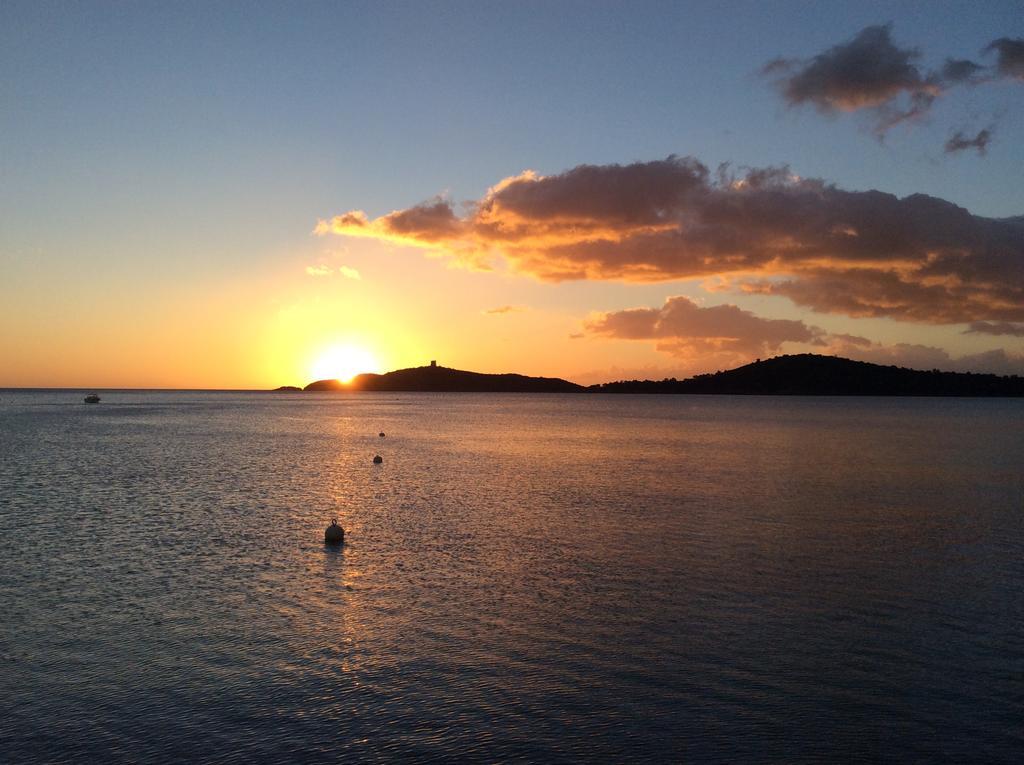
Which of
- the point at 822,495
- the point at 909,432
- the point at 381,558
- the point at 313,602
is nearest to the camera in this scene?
the point at 313,602

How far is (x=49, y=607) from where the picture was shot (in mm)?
18234

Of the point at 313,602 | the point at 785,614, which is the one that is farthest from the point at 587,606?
the point at 313,602

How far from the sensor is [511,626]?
1705 cm

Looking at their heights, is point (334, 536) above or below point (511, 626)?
above

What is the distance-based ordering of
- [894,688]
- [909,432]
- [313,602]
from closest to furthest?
[894,688], [313,602], [909,432]

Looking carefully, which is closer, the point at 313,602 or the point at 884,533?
the point at 313,602

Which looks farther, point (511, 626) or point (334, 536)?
point (334, 536)

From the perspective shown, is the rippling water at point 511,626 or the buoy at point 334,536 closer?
the rippling water at point 511,626

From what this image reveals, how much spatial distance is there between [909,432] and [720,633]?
9491cm

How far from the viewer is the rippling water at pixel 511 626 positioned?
11.8m

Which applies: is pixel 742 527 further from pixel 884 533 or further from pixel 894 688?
pixel 894 688

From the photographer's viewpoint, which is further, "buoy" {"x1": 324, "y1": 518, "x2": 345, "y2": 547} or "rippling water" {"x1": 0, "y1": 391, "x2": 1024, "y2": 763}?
Result: "buoy" {"x1": 324, "y1": 518, "x2": 345, "y2": 547}

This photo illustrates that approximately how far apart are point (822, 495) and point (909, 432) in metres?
69.1

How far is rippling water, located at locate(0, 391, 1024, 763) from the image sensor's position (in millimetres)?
11828
